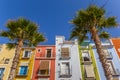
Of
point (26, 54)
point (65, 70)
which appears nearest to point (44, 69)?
point (65, 70)

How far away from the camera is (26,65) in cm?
2892

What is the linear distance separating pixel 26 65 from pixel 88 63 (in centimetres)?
1021

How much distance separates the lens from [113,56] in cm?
2959

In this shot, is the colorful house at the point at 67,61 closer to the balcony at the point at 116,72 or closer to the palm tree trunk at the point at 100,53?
the balcony at the point at 116,72

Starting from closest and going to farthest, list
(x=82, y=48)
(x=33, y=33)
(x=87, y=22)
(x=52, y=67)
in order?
(x=87, y=22) → (x=33, y=33) → (x=52, y=67) → (x=82, y=48)

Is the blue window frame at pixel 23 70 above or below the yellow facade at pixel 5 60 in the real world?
below

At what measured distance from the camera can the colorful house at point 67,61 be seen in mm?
26881

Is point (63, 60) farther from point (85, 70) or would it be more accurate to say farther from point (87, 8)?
point (87, 8)

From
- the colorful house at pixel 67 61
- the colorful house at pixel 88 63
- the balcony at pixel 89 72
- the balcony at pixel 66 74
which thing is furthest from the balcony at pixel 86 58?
the balcony at pixel 66 74

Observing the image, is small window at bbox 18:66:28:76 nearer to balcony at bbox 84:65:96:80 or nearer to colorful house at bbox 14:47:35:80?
colorful house at bbox 14:47:35:80

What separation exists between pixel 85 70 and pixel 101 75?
2532 millimetres

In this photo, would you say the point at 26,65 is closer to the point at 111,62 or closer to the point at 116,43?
the point at 111,62

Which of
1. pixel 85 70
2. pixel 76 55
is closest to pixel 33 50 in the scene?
pixel 76 55

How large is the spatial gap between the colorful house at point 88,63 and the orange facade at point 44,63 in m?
4.85
